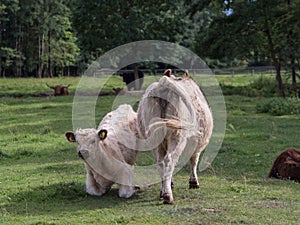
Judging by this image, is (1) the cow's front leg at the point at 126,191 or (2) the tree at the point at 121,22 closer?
(1) the cow's front leg at the point at 126,191

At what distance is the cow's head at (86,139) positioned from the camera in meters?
8.38

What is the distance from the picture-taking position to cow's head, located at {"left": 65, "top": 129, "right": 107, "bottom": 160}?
8.38 meters

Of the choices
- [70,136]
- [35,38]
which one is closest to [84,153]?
[70,136]

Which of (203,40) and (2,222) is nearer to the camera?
(2,222)

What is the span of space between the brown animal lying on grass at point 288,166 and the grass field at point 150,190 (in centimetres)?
27

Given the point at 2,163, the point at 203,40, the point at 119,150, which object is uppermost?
the point at 203,40

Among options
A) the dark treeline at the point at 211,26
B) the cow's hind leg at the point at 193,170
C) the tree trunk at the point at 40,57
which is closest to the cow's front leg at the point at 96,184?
the cow's hind leg at the point at 193,170

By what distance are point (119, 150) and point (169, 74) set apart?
1554mm

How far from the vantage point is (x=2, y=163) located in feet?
40.6

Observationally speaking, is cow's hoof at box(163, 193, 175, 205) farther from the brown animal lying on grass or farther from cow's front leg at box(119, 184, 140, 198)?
the brown animal lying on grass

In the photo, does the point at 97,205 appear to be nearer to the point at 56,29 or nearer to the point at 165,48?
the point at 165,48

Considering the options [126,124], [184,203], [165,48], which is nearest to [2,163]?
[126,124]

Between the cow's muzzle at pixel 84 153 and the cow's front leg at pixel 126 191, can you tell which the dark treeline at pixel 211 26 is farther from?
the cow's muzzle at pixel 84 153

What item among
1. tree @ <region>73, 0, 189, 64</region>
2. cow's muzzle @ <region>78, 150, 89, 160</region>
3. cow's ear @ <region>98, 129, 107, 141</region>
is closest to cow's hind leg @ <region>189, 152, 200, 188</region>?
cow's ear @ <region>98, 129, 107, 141</region>
